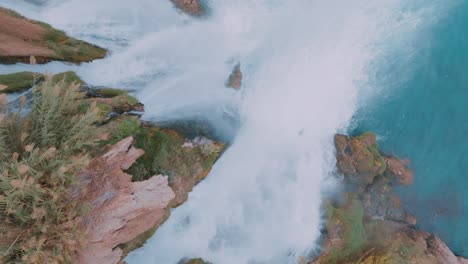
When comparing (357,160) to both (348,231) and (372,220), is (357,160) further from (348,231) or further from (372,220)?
(348,231)

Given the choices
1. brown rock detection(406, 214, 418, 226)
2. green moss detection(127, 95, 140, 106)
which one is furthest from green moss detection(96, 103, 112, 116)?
brown rock detection(406, 214, 418, 226)

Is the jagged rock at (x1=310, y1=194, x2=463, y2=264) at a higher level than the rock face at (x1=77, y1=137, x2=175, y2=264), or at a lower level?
lower

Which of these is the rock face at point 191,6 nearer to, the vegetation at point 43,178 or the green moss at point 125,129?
the green moss at point 125,129

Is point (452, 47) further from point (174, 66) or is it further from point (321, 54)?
point (174, 66)

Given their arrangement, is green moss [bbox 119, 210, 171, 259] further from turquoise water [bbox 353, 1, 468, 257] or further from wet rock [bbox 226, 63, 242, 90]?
turquoise water [bbox 353, 1, 468, 257]

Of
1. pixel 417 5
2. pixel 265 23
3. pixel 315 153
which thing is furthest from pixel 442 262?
pixel 265 23

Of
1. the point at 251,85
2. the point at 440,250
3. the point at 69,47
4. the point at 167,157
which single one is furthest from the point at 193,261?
the point at 440,250
